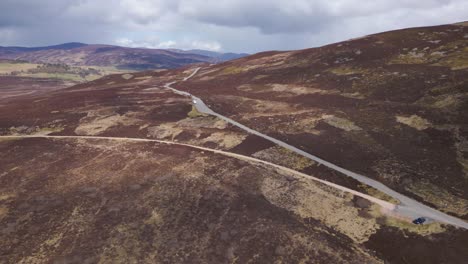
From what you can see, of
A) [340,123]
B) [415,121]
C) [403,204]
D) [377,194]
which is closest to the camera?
[403,204]

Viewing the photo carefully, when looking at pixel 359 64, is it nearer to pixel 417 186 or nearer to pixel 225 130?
pixel 225 130

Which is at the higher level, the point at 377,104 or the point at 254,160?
the point at 377,104

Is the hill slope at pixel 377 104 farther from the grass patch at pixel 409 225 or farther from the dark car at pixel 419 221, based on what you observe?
the dark car at pixel 419 221

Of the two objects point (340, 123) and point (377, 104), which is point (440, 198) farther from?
point (377, 104)

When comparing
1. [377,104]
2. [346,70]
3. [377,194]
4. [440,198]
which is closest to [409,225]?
[377,194]

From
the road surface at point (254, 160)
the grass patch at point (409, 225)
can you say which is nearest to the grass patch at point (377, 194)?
the road surface at point (254, 160)

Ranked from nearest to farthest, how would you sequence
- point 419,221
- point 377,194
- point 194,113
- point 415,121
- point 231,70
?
point 419,221, point 377,194, point 415,121, point 194,113, point 231,70

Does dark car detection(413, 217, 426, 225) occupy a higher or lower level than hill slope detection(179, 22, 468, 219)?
lower

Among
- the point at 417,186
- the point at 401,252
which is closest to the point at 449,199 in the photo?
the point at 417,186

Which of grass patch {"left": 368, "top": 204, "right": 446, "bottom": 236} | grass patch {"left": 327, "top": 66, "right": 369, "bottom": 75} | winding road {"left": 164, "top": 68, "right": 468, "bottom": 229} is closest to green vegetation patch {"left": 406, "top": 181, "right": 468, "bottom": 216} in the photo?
winding road {"left": 164, "top": 68, "right": 468, "bottom": 229}

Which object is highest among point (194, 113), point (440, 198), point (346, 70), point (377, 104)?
point (346, 70)

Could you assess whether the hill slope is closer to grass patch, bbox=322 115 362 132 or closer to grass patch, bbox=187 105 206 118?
grass patch, bbox=322 115 362 132
